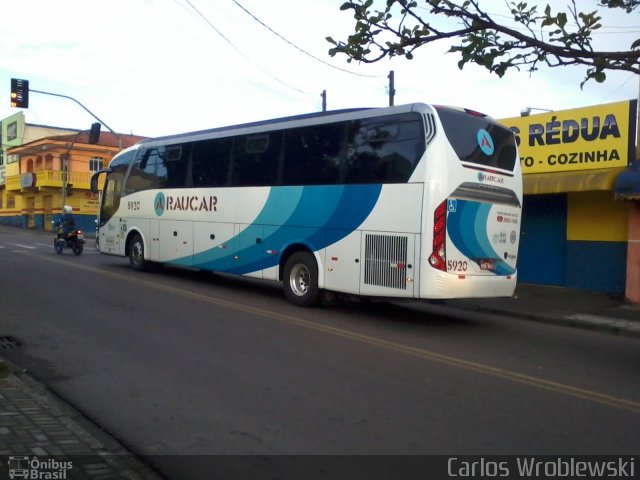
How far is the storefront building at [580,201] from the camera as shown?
1488cm

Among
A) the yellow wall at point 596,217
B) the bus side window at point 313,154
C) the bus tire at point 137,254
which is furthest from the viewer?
the bus tire at point 137,254

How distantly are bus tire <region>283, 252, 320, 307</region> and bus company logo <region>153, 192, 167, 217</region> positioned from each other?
16.8 ft

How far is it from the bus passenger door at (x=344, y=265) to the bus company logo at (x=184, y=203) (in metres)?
3.95

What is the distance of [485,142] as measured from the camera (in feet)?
36.0

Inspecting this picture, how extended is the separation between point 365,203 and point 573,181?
6414 millimetres

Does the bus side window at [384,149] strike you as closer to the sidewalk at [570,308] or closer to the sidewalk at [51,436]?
the sidewalk at [570,308]

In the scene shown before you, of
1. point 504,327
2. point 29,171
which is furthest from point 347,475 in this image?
point 29,171

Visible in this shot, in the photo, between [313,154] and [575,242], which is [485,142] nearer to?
[313,154]

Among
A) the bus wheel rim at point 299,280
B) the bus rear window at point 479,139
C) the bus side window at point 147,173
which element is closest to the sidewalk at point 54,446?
the bus wheel rim at point 299,280

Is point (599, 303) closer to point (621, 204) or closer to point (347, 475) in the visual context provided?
point (621, 204)

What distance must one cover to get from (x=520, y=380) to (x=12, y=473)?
5.36 meters

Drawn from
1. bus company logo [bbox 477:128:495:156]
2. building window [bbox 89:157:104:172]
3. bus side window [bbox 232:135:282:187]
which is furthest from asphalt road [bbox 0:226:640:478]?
building window [bbox 89:157:104:172]

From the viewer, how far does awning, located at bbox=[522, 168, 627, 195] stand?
14555 millimetres

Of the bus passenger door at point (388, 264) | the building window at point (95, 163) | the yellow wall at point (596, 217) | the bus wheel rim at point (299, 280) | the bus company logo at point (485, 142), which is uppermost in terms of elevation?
the building window at point (95, 163)
